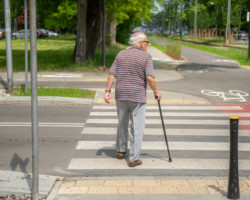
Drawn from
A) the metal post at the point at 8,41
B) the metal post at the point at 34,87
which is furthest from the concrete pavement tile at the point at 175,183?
the metal post at the point at 8,41

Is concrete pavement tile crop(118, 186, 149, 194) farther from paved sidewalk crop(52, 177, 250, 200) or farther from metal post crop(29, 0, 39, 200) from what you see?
metal post crop(29, 0, 39, 200)

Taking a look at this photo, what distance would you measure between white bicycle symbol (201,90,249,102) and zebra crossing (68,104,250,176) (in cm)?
204

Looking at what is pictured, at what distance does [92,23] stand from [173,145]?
15.3 metres

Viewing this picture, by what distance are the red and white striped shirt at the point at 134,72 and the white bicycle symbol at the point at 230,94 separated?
7.49 m

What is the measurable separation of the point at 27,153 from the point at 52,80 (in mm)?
10250

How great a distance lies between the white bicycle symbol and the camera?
13.1m

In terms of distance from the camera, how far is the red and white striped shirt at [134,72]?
19.2 feet

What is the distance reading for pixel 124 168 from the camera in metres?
6.09

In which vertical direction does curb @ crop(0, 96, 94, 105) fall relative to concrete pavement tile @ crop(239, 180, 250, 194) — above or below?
Result: below

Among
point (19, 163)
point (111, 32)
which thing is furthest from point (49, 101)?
point (111, 32)

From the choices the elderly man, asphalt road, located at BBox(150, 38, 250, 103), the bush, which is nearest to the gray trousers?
the elderly man

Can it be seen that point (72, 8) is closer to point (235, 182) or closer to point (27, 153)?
point (27, 153)

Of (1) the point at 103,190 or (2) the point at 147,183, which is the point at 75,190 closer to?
(1) the point at 103,190

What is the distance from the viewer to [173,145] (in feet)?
24.4
